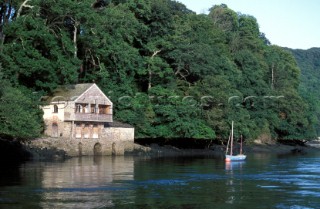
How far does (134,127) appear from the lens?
84.9 m

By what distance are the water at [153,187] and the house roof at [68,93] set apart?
1981 centimetres

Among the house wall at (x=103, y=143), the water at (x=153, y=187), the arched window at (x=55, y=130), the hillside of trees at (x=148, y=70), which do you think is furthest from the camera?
the arched window at (x=55, y=130)

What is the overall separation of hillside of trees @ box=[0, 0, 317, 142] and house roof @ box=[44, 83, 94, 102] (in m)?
1.28

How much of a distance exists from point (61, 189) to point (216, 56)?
73.7 metres

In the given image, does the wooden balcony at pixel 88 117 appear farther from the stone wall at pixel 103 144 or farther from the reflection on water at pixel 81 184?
the reflection on water at pixel 81 184

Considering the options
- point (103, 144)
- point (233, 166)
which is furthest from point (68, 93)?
point (233, 166)

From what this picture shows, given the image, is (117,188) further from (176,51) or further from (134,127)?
(176,51)

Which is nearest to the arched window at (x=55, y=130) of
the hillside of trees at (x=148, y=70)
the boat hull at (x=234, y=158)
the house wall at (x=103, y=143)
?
the house wall at (x=103, y=143)

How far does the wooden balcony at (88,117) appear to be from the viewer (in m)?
75.9

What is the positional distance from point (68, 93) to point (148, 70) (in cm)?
2125

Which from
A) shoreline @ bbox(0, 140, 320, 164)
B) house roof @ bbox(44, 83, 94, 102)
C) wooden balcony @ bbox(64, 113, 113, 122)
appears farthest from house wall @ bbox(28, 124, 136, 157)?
house roof @ bbox(44, 83, 94, 102)

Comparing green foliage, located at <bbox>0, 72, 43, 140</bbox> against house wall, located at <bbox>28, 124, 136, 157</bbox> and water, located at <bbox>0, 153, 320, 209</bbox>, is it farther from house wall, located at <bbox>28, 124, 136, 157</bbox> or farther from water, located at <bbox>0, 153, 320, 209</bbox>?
house wall, located at <bbox>28, 124, 136, 157</bbox>

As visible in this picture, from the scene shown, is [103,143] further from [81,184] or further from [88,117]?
[81,184]

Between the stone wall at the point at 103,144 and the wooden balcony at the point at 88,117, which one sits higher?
the wooden balcony at the point at 88,117
